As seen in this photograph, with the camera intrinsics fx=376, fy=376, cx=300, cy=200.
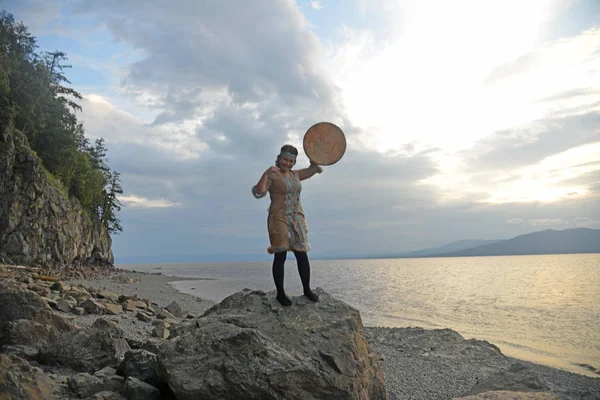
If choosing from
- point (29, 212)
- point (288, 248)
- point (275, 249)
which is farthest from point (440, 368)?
point (29, 212)

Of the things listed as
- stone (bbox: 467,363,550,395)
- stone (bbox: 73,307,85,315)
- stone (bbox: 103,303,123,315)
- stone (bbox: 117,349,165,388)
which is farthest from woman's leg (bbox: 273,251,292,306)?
stone (bbox: 103,303,123,315)

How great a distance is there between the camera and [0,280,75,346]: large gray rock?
5.76 m

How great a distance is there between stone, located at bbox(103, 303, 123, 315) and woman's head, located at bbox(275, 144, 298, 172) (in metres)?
8.73

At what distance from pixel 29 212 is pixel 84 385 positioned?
96.2 feet

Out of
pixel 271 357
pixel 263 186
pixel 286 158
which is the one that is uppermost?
pixel 286 158

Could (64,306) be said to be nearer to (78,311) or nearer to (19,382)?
(78,311)

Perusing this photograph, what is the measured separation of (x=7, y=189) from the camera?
2586 cm

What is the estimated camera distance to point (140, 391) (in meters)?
4.33

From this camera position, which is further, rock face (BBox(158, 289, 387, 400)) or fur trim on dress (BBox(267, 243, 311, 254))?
fur trim on dress (BBox(267, 243, 311, 254))

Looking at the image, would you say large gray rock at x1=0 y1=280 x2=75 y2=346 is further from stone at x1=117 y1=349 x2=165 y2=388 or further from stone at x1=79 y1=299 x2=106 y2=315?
stone at x1=79 y1=299 x2=106 y2=315

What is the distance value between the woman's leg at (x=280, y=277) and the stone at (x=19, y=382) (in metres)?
2.86

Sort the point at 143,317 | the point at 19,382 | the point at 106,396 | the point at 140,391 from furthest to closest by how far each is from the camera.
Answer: the point at 143,317, the point at 140,391, the point at 106,396, the point at 19,382

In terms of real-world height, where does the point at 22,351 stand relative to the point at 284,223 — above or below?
below

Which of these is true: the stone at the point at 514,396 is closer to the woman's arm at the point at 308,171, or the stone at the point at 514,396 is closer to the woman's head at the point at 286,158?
the woman's arm at the point at 308,171
